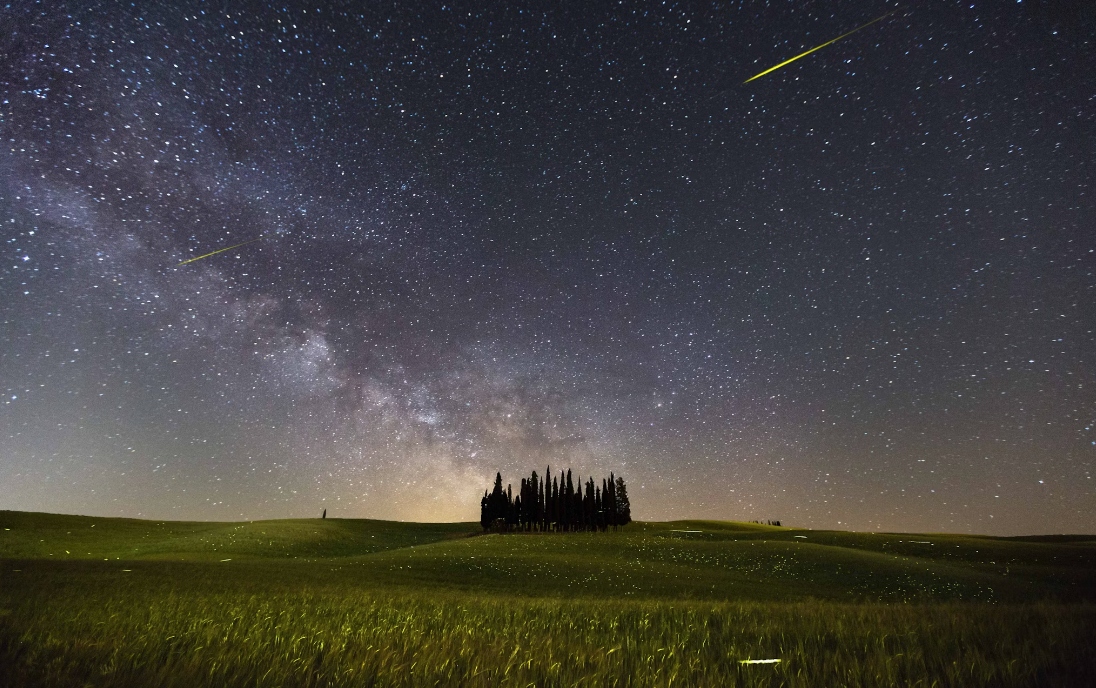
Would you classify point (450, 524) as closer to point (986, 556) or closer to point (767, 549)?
point (767, 549)

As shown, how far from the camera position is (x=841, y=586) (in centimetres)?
3050

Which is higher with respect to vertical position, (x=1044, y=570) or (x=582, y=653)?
(x=582, y=653)

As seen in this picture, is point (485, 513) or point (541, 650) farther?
point (485, 513)

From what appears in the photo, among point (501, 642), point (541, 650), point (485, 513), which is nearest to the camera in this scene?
point (541, 650)

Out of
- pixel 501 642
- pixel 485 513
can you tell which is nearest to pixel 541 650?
pixel 501 642

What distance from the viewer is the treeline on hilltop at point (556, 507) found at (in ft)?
305

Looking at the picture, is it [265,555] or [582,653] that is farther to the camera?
[265,555]

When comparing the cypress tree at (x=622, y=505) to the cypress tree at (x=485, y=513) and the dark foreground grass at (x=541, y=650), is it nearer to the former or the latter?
the cypress tree at (x=485, y=513)

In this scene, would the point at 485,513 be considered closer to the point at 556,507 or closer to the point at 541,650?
the point at 556,507

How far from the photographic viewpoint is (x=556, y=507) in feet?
311

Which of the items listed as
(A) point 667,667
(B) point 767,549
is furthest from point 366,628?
(B) point 767,549

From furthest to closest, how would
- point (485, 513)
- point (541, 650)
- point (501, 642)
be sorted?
point (485, 513) → point (501, 642) → point (541, 650)

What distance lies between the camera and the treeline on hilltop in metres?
93.0

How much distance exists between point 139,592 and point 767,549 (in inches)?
1562
